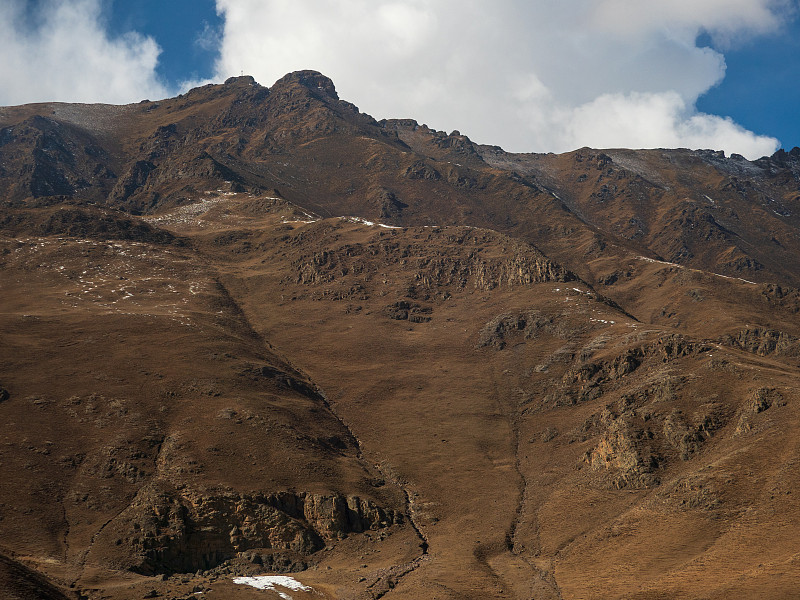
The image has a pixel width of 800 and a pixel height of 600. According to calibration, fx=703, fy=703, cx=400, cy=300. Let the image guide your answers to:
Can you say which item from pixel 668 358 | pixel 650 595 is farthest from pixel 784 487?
pixel 668 358

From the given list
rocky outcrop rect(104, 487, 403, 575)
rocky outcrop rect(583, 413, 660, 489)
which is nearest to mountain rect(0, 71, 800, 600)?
rocky outcrop rect(104, 487, 403, 575)

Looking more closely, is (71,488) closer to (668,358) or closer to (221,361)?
(221,361)

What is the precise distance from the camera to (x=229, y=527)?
380 ft

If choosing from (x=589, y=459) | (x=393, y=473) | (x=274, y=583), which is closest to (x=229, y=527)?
(x=274, y=583)

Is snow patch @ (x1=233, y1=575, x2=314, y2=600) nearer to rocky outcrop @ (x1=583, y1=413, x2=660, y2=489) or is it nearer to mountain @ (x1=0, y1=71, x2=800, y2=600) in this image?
mountain @ (x1=0, y1=71, x2=800, y2=600)

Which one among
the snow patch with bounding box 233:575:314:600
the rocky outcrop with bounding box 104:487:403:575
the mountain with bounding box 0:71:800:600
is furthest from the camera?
the rocky outcrop with bounding box 104:487:403:575

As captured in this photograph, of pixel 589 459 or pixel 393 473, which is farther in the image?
pixel 393 473

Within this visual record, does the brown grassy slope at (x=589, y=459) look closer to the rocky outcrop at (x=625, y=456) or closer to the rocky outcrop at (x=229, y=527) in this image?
the rocky outcrop at (x=625, y=456)

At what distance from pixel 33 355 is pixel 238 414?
54353 mm

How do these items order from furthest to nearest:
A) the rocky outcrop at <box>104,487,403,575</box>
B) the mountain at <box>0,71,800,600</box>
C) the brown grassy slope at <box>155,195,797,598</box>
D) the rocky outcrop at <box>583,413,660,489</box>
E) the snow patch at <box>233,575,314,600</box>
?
the rocky outcrop at <box>583,413,660,489</box> < the rocky outcrop at <box>104,487,403,575</box> < the snow patch at <box>233,575,314,600</box> < the mountain at <box>0,71,800,600</box> < the brown grassy slope at <box>155,195,797,598</box>

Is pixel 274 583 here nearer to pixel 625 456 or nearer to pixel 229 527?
pixel 229 527

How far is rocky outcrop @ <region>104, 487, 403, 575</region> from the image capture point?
10906 centimetres

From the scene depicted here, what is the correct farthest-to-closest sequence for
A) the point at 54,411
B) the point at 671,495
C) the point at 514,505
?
the point at 54,411 < the point at 514,505 < the point at 671,495

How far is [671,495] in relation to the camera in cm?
11194
